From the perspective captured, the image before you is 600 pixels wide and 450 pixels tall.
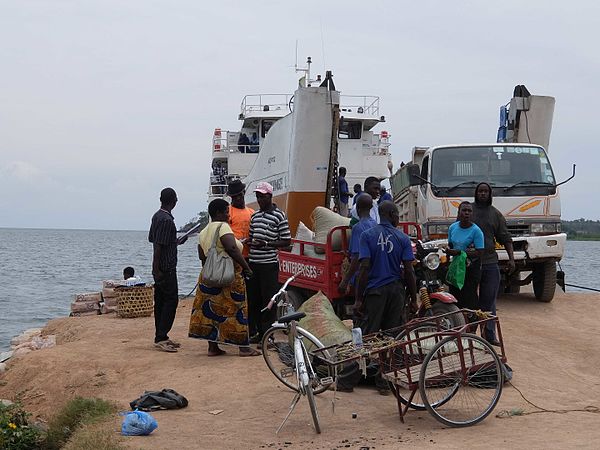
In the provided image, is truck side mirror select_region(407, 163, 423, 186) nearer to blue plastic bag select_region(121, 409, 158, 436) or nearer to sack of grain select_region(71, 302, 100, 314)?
sack of grain select_region(71, 302, 100, 314)

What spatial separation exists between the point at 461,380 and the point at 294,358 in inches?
52.8

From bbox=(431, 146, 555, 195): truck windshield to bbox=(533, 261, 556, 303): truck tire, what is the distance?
1.44 metres

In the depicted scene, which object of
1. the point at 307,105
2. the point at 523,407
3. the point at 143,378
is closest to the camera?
the point at 523,407

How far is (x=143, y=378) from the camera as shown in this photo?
8.12 meters

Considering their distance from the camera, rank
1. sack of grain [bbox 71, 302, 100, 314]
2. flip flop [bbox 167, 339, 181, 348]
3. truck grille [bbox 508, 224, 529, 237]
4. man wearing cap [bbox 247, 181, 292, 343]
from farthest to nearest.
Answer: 1. sack of grain [bbox 71, 302, 100, 314]
2. truck grille [bbox 508, 224, 529, 237]
3. flip flop [bbox 167, 339, 181, 348]
4. man wearing cap [bbox 247, 181, 292, 343]

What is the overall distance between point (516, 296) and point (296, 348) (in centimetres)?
915

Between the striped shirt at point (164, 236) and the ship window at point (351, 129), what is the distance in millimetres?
13057

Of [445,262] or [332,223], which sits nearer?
[445,262]

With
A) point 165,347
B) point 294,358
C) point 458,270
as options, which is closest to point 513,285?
point 458,270

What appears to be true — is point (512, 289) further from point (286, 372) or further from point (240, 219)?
point (286, 372)

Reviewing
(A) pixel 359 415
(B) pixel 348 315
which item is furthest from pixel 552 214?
(A) pixel 359 415

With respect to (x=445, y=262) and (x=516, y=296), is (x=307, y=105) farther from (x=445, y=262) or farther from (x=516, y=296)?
(x=516, y=296)

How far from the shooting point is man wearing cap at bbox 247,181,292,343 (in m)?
8.81

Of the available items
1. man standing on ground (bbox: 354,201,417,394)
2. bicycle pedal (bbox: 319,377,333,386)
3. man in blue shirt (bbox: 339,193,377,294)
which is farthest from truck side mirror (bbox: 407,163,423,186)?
bicycle pedal (bbox: 319,377,333,386)
